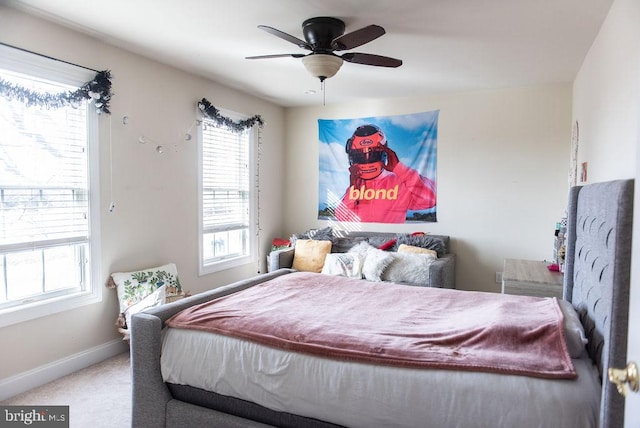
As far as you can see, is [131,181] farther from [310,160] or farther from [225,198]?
[310,160]

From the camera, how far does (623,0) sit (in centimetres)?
206

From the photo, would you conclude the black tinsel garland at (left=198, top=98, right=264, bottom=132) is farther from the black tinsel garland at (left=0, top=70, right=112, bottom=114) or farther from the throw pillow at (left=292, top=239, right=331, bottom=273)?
the throw pillow at (left=292, top=239, right=331, bottom=273)

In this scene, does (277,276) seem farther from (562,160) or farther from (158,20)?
(562,160)

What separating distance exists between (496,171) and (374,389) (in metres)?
3.57

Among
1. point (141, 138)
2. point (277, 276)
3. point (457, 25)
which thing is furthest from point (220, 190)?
point (457, 25)

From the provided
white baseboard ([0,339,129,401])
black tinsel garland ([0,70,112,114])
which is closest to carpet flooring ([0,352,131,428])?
white baseboard ([0,339,129,401])

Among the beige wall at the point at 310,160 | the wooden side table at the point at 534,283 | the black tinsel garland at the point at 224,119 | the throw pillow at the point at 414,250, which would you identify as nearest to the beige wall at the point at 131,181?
the beige wall at the point at 310,160

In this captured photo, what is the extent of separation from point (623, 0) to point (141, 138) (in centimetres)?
342

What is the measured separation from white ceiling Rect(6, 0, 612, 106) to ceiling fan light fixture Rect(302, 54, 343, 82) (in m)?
0.25

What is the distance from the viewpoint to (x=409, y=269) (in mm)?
4059

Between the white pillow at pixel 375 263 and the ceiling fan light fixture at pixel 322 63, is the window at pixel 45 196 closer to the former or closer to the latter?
the ceiling fan light fixture at pixel 322 63

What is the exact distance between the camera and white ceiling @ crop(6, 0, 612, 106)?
95.6 inches

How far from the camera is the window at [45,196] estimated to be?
2525 millimetres

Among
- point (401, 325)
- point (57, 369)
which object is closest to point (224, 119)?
point (57, 369)
